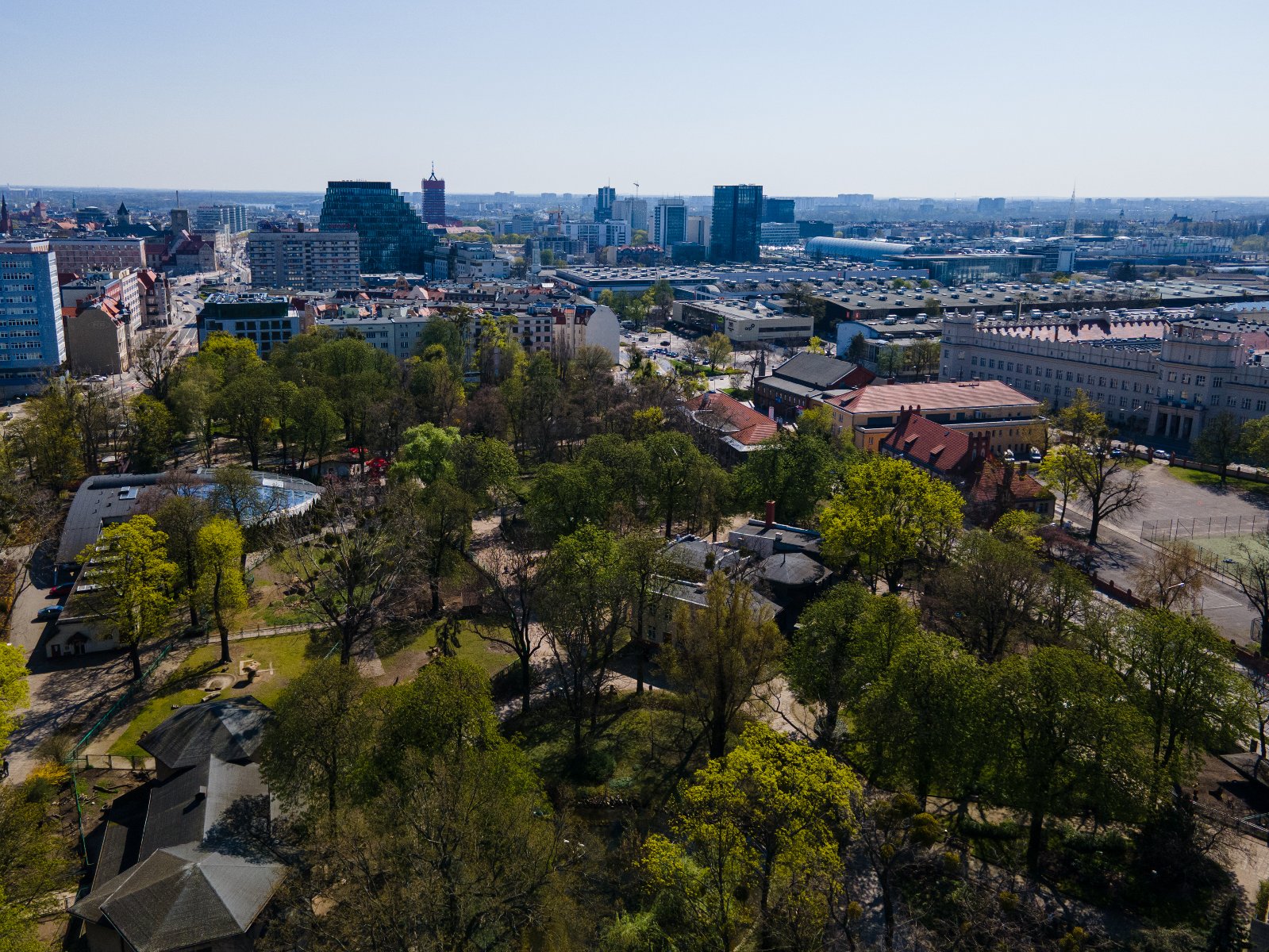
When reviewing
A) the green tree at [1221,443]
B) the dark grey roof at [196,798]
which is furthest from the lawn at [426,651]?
the green tree at [1221,443]

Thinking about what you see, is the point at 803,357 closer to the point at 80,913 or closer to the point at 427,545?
the point at 427,545

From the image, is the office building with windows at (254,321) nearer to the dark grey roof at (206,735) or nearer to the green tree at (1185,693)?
the dark grey roof at (206,735)

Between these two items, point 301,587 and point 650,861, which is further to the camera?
point 301,587

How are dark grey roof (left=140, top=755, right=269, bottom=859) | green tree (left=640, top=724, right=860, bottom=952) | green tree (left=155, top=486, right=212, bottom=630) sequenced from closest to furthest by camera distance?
green tree (left=640, top=724, right=860, bottom=952), dark grey roof (left=140, top=755, right=269, bottom=859), green tree (left=155, top=486, right=212, bottom=630)

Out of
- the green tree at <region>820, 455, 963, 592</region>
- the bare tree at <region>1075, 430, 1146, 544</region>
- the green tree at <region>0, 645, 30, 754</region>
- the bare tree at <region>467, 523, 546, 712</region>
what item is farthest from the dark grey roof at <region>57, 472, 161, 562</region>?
the bare tree at <region>1075, 430, 1146, 544</region>

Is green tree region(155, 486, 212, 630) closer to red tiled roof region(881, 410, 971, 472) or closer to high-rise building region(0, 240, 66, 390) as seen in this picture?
red tiled roof region(881, 410, 971, 472)

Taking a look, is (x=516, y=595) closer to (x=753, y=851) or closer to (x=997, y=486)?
(x=753, y=851)

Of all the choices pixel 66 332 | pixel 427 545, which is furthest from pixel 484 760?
pixel 66 332
